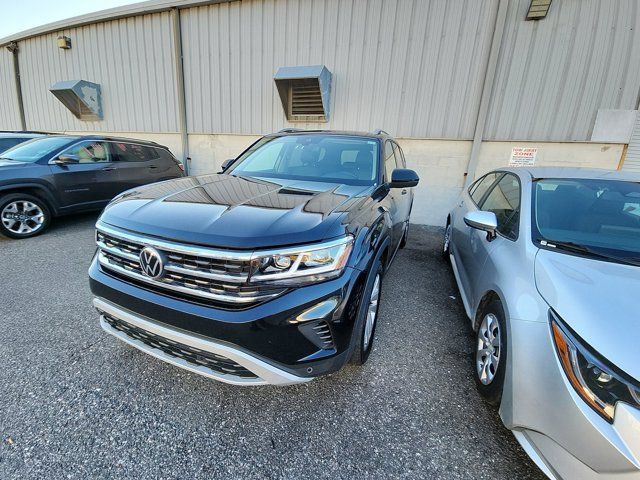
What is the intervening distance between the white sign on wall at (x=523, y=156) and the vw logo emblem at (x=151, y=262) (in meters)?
6.72

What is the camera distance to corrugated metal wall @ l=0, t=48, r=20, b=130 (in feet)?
35.5

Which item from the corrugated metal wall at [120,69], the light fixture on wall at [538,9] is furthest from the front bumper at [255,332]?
the corrugated metal wall at [120,69]

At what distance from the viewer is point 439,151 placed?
6.38 metres

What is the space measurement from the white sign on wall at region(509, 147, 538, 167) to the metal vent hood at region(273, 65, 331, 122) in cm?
399

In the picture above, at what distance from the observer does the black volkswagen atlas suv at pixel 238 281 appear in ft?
4.78

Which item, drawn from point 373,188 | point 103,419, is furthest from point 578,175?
point 103,419

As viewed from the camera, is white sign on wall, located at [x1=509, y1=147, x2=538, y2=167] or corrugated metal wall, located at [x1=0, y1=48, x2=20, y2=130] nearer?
white sign on wall, located at [x1=509, y1=147, x2=538, y2=167]

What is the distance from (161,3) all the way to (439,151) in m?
7.69

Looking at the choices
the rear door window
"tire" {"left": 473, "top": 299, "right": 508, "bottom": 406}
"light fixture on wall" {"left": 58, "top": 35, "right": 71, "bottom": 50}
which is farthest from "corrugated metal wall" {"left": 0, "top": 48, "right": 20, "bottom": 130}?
"tire" {"left": 473, "top": 299, "right": 508, "bottom": 406}

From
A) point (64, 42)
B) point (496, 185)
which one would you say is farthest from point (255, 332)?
point (64, 42)

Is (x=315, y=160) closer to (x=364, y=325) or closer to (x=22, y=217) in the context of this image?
(x=364, y=325)

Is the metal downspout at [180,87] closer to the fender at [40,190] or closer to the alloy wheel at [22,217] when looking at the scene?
the fender at [40,190]

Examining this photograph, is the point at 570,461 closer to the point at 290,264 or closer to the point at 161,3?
the point at 290,264

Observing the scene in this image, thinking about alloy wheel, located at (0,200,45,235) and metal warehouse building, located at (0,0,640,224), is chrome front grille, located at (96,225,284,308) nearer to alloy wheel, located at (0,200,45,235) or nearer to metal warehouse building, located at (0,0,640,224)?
alloy wheel, located at (0,200,45,235)
